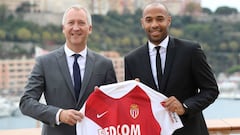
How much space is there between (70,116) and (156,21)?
56 cm

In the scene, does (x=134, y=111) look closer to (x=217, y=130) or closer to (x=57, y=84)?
(x=57, y=84)

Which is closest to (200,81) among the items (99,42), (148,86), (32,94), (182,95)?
(182,95)

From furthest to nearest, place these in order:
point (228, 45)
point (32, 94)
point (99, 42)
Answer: point (99, 42) < point (228, 45) < point (32, 94)

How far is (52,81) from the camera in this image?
5.16ft

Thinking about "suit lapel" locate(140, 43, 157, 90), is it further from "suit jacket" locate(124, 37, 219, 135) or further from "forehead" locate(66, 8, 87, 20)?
"forehead" locate(66, 8, 87, 20)

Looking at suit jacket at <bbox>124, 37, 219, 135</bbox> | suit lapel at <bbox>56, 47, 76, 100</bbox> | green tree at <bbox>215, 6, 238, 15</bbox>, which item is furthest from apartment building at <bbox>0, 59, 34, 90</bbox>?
suit jacket at <bbox>124, 37, 219, 135</bbox>

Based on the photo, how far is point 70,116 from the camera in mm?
1447

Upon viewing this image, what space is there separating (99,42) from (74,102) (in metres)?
4.94

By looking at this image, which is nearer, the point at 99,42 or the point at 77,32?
the point at 77,32

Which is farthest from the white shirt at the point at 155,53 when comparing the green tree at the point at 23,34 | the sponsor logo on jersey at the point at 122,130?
the green tree at the point at 23,34

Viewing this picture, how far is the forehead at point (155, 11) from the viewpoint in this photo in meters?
1.64

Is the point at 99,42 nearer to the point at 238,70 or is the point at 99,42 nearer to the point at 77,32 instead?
the point at 238,70

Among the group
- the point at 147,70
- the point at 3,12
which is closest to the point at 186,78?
the point at 147,70

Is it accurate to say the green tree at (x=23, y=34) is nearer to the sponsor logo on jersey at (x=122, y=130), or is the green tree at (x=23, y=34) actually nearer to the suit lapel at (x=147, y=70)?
the suit lapel at (x=147, y=70)
